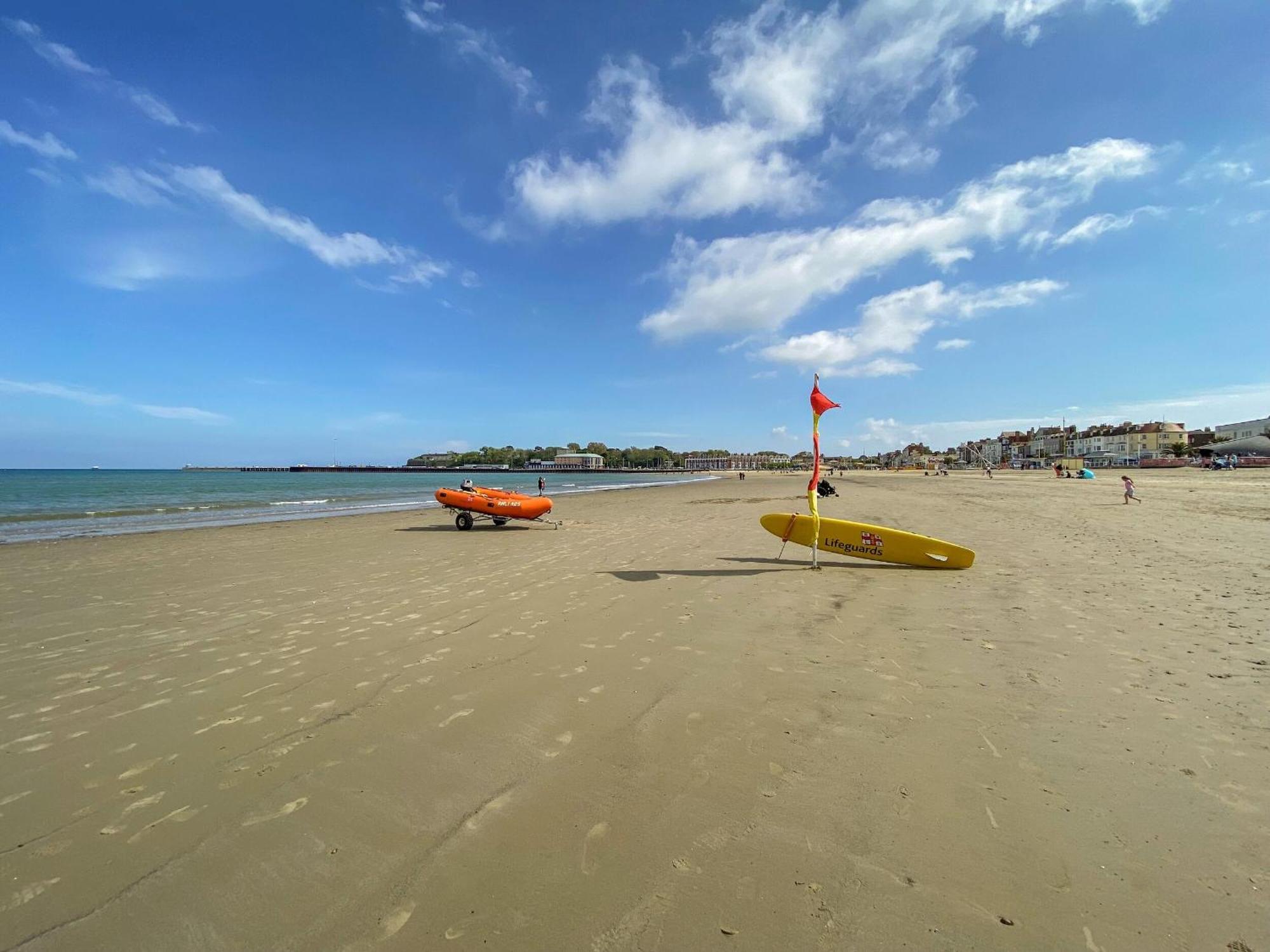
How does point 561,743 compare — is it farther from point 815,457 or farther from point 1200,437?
point 1200,437

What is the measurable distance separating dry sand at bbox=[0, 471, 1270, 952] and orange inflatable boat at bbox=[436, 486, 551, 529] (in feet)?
28.9

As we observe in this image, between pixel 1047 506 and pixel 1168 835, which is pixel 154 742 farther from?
pixel 1047 506

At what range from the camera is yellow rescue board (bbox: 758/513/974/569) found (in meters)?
9.59

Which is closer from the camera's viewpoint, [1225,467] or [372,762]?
[372,762]

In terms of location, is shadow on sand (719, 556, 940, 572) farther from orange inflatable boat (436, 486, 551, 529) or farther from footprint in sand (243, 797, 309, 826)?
footprint in sand (243, 797, 309, 826)

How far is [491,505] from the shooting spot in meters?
16.7

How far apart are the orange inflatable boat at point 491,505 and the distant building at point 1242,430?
410ft

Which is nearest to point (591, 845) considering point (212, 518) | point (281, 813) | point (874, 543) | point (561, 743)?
point (561, 743)

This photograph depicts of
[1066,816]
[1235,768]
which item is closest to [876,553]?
[1235,768]

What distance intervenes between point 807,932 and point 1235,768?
3.16 m

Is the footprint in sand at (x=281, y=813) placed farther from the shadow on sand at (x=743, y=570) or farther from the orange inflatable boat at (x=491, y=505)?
the orange inflatable boat at (x=491, y=505)

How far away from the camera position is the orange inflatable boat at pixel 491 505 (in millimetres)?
16734

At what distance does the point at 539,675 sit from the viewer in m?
4.94

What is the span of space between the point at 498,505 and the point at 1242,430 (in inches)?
5603
